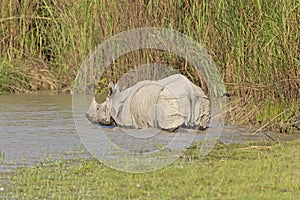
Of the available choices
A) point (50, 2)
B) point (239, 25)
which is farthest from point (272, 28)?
point (50, 2)

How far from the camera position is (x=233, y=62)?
1063 centimetres

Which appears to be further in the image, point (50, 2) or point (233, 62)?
point (50, 2)

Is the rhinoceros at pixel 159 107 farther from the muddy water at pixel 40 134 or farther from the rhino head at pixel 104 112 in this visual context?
the muddy water at pixel 40 134

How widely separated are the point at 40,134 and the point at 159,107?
1443 mm

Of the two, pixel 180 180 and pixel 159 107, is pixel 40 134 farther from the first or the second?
pixel 180 180

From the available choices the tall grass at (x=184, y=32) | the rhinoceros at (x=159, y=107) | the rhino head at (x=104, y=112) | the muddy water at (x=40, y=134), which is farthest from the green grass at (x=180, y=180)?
the rhino head at (x=104, y=112)

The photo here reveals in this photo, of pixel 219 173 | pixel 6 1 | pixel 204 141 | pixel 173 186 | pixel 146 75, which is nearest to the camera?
pixel 173 186

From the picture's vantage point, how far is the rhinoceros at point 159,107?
9414 millimetres

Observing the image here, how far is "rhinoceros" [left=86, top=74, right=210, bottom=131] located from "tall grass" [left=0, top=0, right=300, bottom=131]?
62 centimetres

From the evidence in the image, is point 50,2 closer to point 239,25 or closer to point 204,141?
point 239,25

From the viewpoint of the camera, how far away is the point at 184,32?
39.3 feet

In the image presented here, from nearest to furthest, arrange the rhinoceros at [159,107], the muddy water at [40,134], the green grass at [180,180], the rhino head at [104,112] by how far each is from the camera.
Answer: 1. the green grass at [180,180]
2. the muddy water at [40,134]
3. the rhinoceros at [159,107]
4. the rhino head at [104,112]

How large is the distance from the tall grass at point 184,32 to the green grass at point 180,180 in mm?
1982

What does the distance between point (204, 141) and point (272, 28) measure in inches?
69.9
